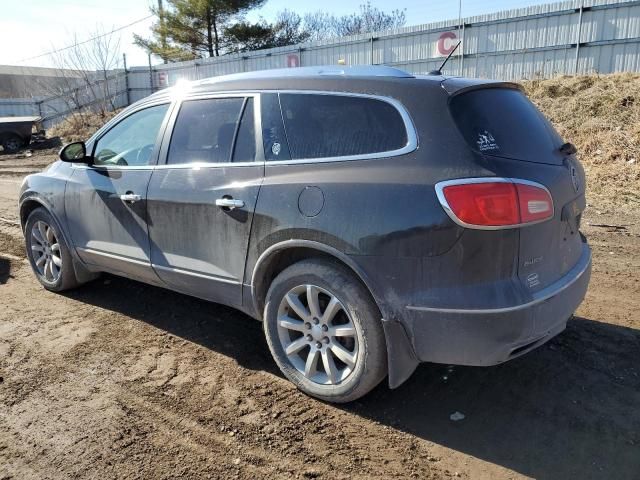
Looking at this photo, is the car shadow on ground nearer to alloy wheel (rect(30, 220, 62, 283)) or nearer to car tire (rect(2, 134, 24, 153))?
alloy wheel (rect(30, 220, 62, 283))

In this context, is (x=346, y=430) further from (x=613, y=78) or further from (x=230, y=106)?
(x=613, y=78)

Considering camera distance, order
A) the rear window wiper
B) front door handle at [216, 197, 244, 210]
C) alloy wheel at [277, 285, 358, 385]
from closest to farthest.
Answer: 1. alloy wheel at [277, 285, 358, 385]
2. the rear window wiper
3. front door handle at [216, 197, 244, 210]

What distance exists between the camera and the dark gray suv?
263 centimetres

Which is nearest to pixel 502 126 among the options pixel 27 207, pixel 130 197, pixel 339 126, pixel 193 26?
pixel 339 126

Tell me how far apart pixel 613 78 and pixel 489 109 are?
40.8 feet

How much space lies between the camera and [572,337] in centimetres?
392

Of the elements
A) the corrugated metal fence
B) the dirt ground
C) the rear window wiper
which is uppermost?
the corrugated metal fence

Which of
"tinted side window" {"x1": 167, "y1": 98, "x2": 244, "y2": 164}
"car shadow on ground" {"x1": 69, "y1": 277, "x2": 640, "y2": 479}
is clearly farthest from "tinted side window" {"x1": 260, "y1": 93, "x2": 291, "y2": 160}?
"car shadow on ground" {"x1": 69, "y1": 277, "x2": 640, "y2": 479}

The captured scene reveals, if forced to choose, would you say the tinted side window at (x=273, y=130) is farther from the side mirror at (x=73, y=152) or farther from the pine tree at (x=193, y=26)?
the pine tree at (x=193, y=26)

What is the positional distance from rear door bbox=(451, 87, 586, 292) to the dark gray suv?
12 mm

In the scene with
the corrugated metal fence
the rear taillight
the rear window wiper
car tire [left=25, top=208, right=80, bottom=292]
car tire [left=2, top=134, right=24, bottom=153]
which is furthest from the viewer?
car tire [left=2, top=134, right=24, bottom=153]

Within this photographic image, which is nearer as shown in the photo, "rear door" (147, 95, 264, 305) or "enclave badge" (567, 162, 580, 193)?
"enclave badge" (567, 162, 580, 193)

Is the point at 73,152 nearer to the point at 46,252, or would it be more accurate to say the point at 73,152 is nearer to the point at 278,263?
the point at 46,252

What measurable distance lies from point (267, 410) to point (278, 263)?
0.88m
